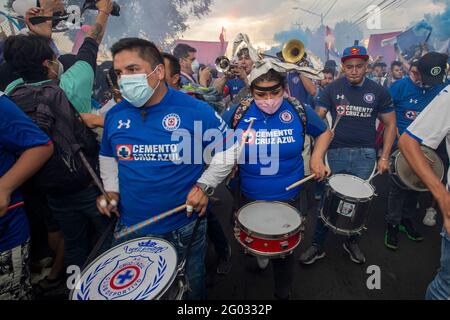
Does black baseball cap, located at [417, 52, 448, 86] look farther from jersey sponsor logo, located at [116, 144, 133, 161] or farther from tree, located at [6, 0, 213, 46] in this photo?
tree, located at [6, 0, 213, 46]

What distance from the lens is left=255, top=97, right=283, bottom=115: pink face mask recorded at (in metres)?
2.66

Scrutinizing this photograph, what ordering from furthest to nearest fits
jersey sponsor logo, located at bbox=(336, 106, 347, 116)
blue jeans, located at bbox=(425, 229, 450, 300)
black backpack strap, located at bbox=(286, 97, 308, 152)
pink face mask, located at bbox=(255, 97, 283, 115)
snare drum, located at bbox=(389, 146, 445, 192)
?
jersey sponsor logo, located at bbox=(336, 106, 347, 116), snare drum, located at bbox=(389, 146, 445, 192), black backpack strap, located at bbox=(286, 97, 308, 152), pink face mask, located at bbox=(255, 97, 283, 115), blue jeans, located at bbox=(425, 229, 450, 300)

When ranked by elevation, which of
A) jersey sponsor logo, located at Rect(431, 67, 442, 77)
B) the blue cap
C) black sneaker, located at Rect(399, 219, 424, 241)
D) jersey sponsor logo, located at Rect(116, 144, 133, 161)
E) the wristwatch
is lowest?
black sneaker, located at Rect(399, 219, 424, 241)

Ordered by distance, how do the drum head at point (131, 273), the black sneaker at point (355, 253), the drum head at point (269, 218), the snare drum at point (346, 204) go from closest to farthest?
the drum head at point (131, 273) → the drum head at point (269, 218) → the snare drum at point (346, 204) → the black sneaker at point (355, 253)

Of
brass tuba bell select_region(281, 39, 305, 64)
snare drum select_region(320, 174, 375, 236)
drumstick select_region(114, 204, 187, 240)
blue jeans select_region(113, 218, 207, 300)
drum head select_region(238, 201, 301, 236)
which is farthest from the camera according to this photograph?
brass tuba bell select_region(281, 39, 305, 64)

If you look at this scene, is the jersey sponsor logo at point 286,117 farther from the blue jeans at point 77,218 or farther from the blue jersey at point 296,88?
the blue jersey at point 296,88

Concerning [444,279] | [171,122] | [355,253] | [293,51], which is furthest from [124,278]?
[293,51]

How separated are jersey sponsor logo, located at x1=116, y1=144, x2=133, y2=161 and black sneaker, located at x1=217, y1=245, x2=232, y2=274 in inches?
80.0

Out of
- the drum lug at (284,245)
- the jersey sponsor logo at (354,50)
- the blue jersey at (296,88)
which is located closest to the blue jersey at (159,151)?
the drum lug at (284,245)

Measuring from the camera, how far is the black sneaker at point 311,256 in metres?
3.56

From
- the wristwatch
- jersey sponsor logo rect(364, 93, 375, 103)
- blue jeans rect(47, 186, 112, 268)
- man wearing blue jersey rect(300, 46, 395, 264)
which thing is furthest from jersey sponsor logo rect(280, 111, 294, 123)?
blue jeans rect(47, 186, 112, 268)

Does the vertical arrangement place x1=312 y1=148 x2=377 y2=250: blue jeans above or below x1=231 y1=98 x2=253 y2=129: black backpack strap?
below

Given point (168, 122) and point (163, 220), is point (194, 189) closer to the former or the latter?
point (163, 220)
